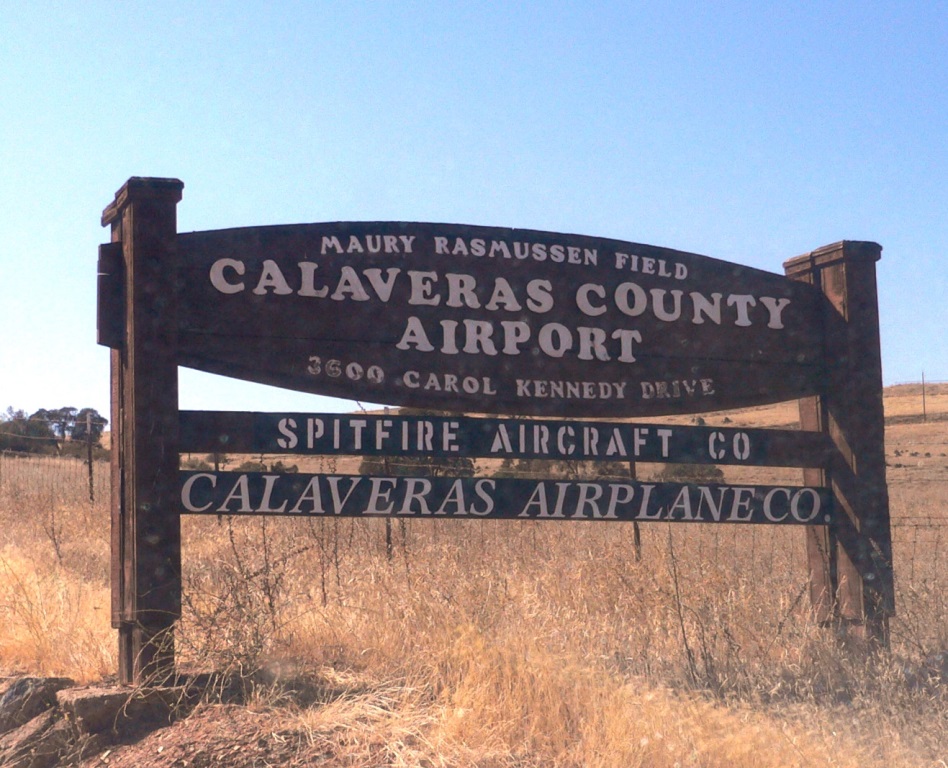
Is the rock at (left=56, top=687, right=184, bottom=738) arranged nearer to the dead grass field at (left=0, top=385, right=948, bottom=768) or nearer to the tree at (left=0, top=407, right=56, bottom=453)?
the dead grass field at (left=0, top=385, right=948, bottom=768)

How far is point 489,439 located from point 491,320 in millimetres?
786

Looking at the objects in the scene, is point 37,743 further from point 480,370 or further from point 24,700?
point 480,370

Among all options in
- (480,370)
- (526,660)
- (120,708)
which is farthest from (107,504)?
(526,660)

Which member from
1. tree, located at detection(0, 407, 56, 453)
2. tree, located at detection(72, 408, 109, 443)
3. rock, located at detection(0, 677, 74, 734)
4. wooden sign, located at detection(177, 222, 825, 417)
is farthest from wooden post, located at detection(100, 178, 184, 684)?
tree, located at detection(0, 407, 56, 453)

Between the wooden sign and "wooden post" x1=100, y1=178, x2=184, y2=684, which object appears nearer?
"wooden post" x1=100, y1=178, x2=184, y2=684

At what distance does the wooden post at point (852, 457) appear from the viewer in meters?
6.58

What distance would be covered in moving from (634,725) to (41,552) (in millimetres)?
7732

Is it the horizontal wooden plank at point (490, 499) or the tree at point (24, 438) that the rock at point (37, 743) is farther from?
the tree at point (24, 438)

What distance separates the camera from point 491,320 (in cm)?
620

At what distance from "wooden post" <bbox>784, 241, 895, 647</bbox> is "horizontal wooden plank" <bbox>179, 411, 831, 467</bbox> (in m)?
0.21

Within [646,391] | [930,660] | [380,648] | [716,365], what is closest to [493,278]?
[646,391]

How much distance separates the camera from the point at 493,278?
6230 millimetres

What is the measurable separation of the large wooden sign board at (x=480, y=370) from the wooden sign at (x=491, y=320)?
1cm

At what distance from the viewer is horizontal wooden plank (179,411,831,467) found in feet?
17.9
